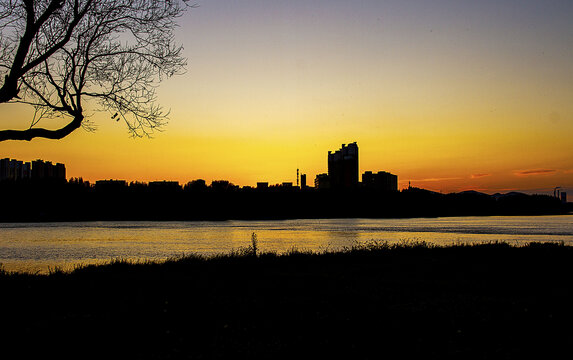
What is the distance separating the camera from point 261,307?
11875mm

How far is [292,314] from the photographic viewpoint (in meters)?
11.2

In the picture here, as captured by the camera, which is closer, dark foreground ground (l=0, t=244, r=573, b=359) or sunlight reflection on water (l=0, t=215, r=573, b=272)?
dark foreground ground (l=0, t=244, r=573, b=359)

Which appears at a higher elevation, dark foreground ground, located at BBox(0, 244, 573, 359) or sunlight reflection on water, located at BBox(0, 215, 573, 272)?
dark foreground ground, located at BBox(0, 244, 573, 359)

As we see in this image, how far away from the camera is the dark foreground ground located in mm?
8844

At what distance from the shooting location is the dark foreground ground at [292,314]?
29.0 feet

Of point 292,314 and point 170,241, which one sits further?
point 170,241

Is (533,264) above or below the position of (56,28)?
below

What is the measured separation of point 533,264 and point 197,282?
1302 centimetres

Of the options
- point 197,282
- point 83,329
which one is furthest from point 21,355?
point 197,282

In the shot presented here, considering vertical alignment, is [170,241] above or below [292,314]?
below

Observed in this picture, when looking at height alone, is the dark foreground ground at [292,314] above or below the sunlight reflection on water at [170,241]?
above

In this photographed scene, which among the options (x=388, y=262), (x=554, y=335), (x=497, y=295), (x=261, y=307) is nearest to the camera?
(x=554, y=335)

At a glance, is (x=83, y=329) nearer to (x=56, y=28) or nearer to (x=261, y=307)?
(x=261, y=307)

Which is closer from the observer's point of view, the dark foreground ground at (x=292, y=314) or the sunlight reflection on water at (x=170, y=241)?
the dark foreground ground at (x=292, y=314)
